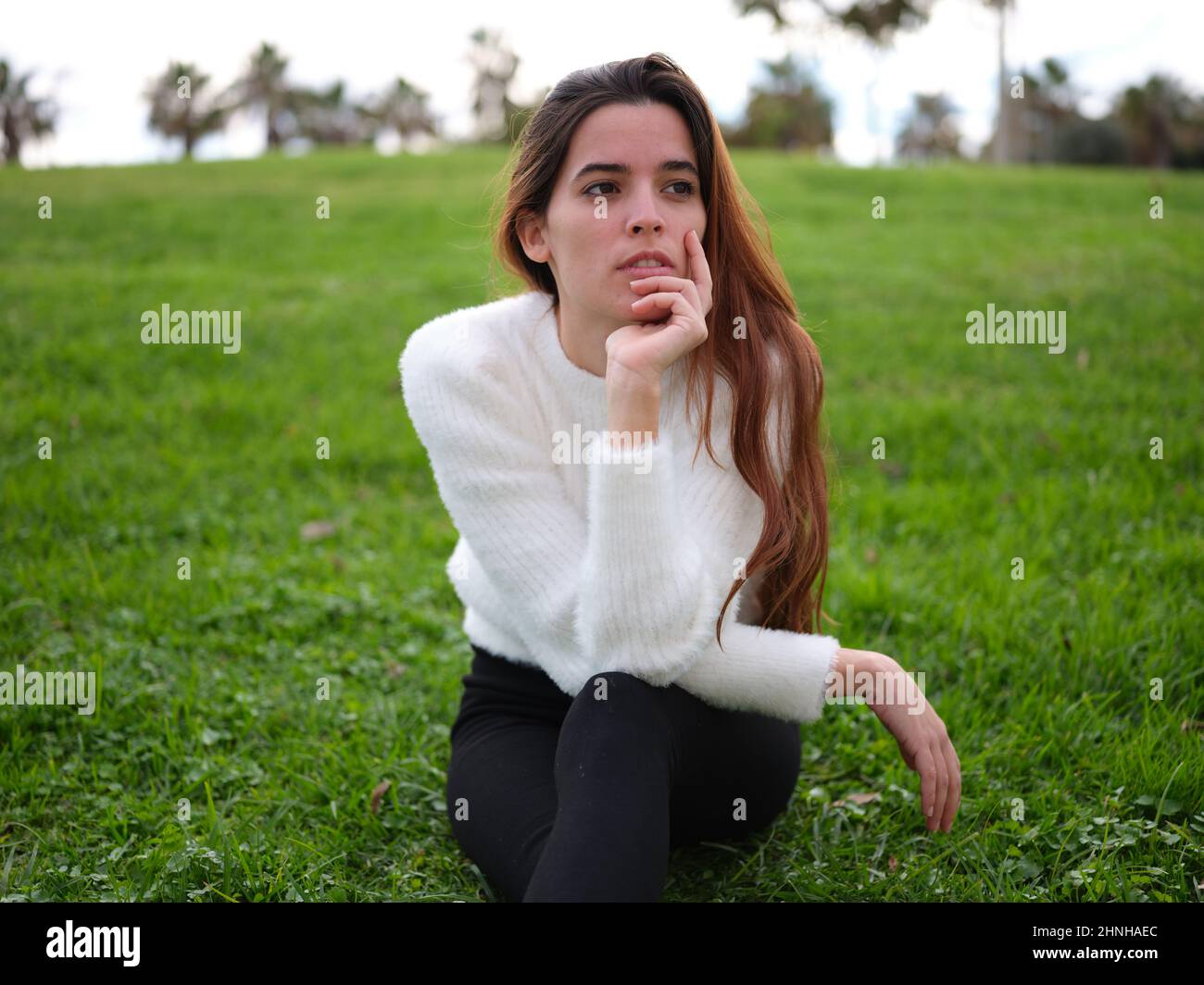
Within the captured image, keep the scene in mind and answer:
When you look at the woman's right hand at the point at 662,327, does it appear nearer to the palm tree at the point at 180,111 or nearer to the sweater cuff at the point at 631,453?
→ the sweater cuff at the point at 631,453

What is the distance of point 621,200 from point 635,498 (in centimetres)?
73

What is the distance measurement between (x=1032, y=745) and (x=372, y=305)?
6325 mm

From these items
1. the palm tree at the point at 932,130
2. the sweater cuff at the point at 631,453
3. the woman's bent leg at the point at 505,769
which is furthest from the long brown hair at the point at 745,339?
the palm tree at the point at 932,130

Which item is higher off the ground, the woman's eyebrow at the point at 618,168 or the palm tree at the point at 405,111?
the palm tree at the point at 405,111

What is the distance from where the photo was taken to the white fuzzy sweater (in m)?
2.07

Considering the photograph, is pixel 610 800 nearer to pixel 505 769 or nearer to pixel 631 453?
pixel 505 769

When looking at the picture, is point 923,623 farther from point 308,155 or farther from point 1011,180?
point 308,155

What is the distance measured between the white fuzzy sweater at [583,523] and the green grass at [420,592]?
0.60 metres

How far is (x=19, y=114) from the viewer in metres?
25.4

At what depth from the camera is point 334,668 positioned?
11.2 feet

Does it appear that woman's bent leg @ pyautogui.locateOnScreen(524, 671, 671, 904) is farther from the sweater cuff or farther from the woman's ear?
the woman's ear

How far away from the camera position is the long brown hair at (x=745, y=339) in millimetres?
2316

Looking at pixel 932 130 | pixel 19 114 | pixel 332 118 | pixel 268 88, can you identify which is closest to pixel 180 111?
pixel 268 88

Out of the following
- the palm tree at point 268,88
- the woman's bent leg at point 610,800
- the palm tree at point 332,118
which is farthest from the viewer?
the palm tree at point 332,118
